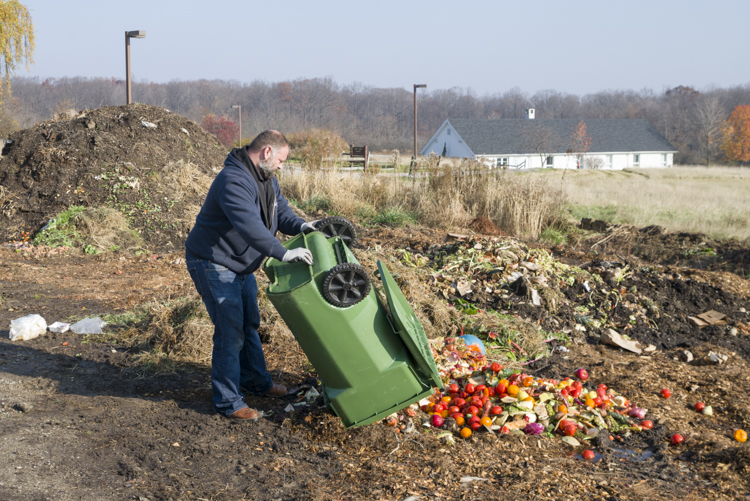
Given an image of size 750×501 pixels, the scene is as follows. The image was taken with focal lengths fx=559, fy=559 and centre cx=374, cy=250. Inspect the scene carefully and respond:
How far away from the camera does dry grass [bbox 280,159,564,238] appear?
1092 cm

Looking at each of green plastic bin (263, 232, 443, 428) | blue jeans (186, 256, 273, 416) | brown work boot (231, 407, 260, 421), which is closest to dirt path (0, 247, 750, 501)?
brown work boot (231, 407, 260, 421)

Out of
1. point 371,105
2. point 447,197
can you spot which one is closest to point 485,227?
point 447,197

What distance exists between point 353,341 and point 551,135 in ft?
156

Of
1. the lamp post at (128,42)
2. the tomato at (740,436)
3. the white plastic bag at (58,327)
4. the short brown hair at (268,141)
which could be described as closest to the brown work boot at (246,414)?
the short brown hair at (268,141)

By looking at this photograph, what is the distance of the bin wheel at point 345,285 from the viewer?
2854 millimetres

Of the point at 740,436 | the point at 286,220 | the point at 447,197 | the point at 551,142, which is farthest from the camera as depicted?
the point at 551,142

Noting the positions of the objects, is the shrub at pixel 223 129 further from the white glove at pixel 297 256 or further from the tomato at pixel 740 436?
the tomato at pixel 740 436

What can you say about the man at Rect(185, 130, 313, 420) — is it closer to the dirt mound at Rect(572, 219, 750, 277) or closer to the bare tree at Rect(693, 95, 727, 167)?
the dirt mound at Rect(572, 219, 750, 277)

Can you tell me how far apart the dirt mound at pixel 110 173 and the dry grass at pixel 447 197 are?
2848mm

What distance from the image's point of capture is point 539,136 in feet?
147

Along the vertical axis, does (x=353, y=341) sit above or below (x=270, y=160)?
below

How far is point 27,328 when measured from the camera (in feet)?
16.3

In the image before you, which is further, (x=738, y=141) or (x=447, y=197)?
(x=738, y=141)

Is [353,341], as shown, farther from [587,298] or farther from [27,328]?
[587,298]
